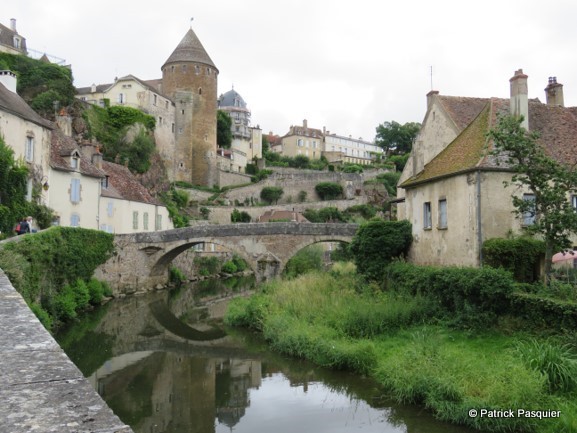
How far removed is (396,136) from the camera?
76.1 metres

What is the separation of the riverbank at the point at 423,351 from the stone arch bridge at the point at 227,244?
24.0ft

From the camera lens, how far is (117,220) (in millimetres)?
28656

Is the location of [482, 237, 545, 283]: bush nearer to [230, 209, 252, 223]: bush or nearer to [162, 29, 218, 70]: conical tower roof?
[230, 209, 252, 223]: bush

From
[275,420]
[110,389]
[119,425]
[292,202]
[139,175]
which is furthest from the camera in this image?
[292,202]

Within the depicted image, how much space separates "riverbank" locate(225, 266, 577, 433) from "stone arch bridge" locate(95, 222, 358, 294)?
24.0 ft

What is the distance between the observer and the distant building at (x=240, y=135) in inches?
2463

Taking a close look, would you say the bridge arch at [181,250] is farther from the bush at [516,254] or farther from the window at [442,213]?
the bush at [516,254]

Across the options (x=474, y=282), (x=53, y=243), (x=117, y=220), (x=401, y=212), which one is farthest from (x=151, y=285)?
(x=474, y=282)

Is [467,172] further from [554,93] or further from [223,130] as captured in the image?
[223,130]

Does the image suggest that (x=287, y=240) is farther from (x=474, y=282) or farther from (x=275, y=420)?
(x=275, y=420)

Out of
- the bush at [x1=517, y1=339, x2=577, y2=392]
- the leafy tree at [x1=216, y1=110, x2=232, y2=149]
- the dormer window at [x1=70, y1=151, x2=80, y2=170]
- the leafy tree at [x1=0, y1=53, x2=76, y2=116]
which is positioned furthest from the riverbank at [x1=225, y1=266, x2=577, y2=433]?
the leafy tree at [x1=216, y1=110, x2=232, y2=149]

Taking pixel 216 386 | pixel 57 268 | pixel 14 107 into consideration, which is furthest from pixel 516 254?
pixel 14 107

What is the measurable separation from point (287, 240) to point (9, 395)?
23.1m

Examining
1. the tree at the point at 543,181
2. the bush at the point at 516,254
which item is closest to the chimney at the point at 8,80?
the tree at the point at 543,181
